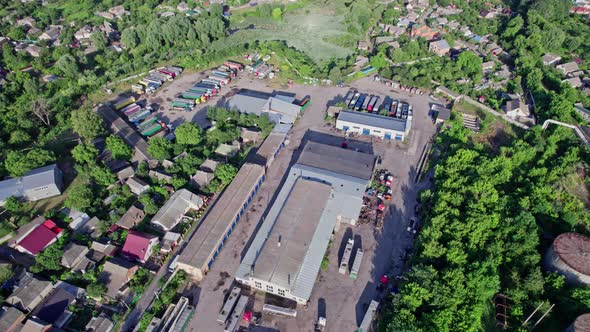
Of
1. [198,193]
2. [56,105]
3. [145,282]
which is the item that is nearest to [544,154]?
[198,193]

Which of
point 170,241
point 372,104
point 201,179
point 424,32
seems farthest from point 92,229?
point 424,32

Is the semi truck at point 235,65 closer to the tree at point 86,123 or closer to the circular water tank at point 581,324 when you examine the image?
the tree at point 86,123

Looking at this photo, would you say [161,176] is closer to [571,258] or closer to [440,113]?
[440,113]

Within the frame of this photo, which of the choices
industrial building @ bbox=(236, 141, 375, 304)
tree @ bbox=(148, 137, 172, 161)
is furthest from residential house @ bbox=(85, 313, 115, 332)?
tree @ bbox=(148, 137, 172, 161)

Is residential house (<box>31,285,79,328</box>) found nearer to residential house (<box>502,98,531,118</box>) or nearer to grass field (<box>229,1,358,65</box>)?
grass field (<box>229,1,358,65</box>)

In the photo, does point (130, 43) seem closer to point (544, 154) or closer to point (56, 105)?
point (56, 105)
